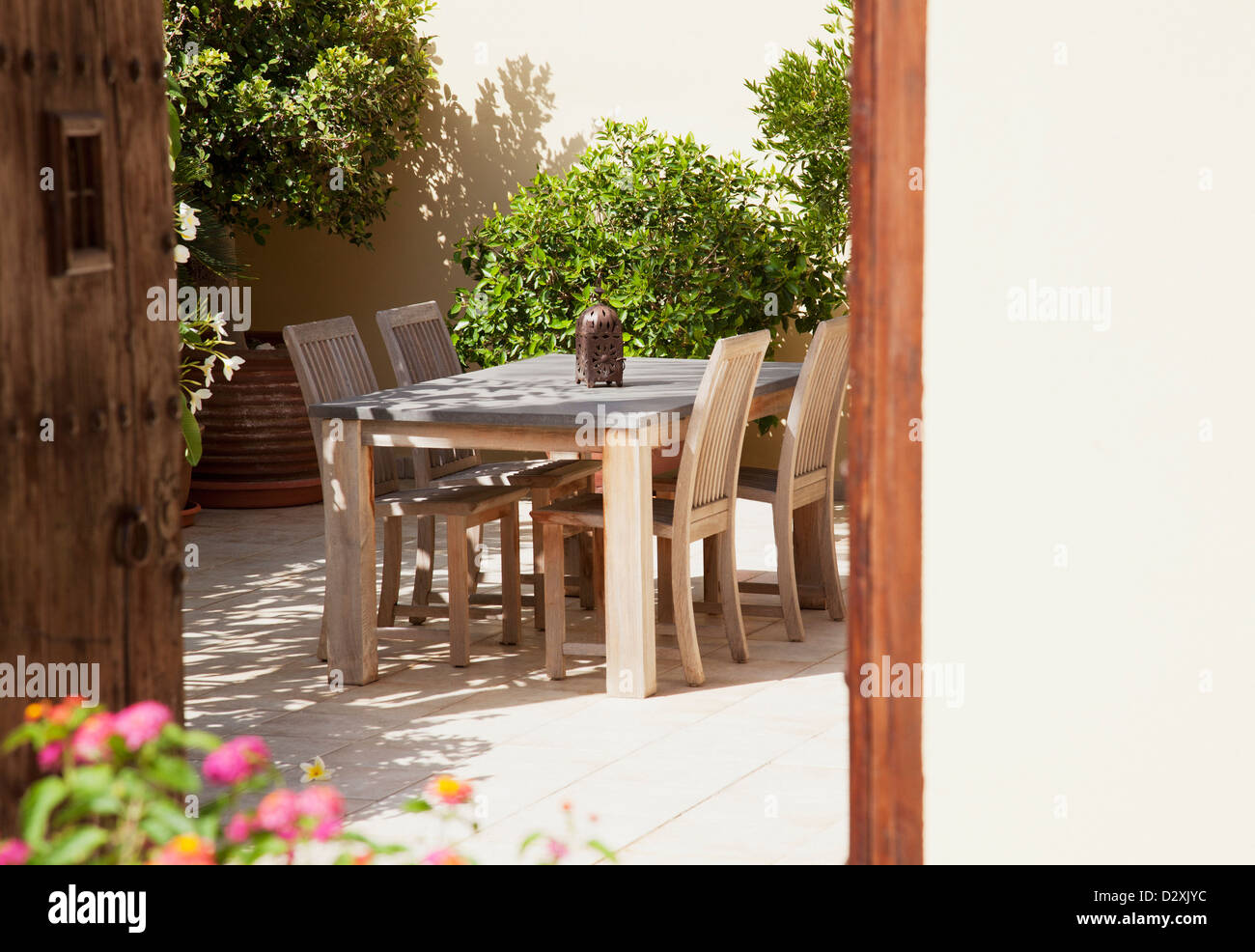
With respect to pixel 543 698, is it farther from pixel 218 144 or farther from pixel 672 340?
pixel 218 144

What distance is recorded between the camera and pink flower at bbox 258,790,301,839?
134 centimetres

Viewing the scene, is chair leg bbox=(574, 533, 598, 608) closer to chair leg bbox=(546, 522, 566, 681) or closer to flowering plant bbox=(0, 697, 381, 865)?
chair leg bbox=(546, 522, 566, 681)

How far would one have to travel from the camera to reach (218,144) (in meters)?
7.41

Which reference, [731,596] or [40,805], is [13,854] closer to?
[40,805]

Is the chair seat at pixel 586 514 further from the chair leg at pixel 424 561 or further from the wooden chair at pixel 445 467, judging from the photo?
the chair leg at pixel 424 561

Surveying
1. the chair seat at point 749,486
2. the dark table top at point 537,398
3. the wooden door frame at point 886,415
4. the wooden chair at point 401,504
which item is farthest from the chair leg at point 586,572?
the wooden door frame at point 886,415

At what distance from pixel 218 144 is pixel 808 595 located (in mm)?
3588

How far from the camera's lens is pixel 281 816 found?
4.42ft

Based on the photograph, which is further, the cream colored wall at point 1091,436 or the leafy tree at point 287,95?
the leafy tree at point 287,95

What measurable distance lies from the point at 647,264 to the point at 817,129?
0.93m

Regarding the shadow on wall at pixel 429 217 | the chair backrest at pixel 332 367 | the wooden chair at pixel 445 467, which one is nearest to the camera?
the chair backrest at pixel 332 367

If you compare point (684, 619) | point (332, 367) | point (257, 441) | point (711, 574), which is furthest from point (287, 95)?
point (684, 619)

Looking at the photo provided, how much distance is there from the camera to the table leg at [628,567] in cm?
455

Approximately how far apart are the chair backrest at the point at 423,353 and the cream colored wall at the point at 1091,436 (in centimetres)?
375
